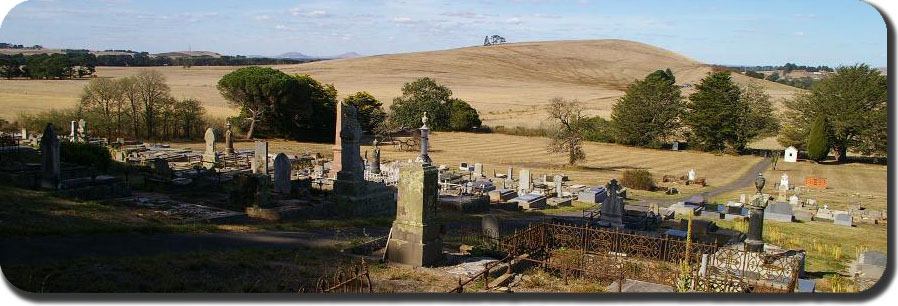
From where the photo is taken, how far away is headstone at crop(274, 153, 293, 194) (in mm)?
19531

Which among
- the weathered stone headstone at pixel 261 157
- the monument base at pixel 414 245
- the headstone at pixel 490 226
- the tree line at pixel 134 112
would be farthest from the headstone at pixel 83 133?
the monument base at pixel 414 245

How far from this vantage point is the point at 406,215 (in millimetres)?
11523

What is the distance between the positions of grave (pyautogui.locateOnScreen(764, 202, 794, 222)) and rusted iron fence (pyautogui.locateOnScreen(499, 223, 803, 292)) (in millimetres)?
10261

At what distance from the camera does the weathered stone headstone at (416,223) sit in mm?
11242

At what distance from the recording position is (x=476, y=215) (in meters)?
19.4

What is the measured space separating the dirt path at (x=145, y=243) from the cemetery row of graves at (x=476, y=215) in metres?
1.33

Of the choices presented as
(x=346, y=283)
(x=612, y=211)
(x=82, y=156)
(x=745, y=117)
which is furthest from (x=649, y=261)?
(x=745, y=117)

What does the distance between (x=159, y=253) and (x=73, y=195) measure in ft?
20.9

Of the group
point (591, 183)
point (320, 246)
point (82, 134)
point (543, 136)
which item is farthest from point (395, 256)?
point (543, 136)

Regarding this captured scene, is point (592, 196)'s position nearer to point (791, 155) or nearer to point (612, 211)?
point (612, 211)

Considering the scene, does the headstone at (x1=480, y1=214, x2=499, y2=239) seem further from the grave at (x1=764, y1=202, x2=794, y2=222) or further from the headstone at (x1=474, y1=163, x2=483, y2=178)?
the headstone at (x1=474, y1=163, x2=483, y2=178)

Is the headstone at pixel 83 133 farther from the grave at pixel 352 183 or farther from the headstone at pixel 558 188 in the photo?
the headstone at pixel 558 188

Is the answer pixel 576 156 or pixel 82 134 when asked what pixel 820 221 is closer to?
pixel 576 156

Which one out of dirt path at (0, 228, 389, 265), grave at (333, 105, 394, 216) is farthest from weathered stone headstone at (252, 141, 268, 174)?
dirt path at (0, 228, 389, 265)
